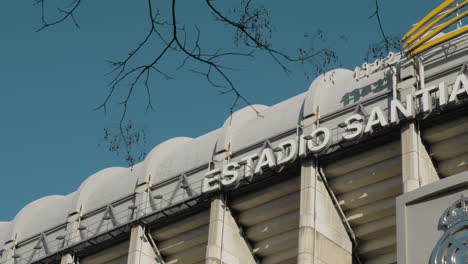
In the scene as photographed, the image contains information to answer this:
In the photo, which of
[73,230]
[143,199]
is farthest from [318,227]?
[73,230]

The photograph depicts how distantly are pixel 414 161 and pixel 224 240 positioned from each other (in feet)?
38.8

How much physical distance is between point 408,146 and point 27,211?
1222 inches

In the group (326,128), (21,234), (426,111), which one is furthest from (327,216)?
(21,234)

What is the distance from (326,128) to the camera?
47094 mm

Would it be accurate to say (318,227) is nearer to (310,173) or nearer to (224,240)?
(310,173)

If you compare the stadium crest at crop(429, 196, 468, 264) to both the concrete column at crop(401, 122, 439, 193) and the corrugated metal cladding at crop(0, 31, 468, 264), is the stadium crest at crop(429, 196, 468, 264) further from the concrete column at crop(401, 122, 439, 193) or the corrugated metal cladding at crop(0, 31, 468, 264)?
the corrugated metal cladding at crop(0, 31, 468, 264)

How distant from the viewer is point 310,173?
155 ft

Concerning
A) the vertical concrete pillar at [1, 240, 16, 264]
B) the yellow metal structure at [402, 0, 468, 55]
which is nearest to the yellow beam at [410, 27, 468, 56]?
the yellow metal structure at [402, 0, 468, 55]

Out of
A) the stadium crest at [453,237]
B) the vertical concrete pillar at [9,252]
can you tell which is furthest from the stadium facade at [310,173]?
the stadium crest at [453,237]

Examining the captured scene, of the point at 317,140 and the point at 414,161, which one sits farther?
the point at 317,140

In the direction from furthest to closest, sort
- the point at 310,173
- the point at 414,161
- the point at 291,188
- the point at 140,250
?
the point at 140,250, the point at 291,188, the point at 310,173, the point at 414,161

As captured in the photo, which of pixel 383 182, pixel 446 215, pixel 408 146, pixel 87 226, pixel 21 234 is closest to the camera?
pixel 446 215

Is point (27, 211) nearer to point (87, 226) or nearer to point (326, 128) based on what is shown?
point (87, 226)

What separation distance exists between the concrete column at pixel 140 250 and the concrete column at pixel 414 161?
56.3 ft
